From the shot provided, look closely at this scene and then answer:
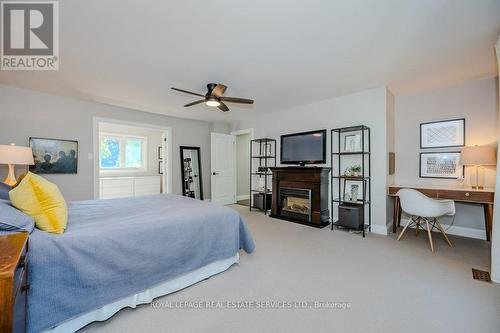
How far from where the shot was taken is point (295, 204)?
4461 mm

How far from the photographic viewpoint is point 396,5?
5.71 feet

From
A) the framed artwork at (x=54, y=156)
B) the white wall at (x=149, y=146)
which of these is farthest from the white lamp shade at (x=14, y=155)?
the white wall at (x=149, y=146)

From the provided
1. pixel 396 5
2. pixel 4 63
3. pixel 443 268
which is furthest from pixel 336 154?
pixel 4 63

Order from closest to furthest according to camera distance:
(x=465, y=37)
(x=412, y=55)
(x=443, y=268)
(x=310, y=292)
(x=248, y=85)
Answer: (x=310, y=292), (x=465, y=37), (x=443, y=268), (x=412, y=55), (x=248, y=85)

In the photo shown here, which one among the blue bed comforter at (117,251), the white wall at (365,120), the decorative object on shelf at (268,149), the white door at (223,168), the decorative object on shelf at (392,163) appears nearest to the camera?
the blue bed comforter at (117,251)

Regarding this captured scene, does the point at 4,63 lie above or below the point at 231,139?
above

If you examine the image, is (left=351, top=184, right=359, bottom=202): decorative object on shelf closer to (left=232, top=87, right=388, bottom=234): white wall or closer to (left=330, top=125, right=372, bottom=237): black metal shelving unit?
(left=330, top=125, right=372, bottom=237): black metal shelving unit

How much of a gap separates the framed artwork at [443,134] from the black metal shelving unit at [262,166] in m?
2.81

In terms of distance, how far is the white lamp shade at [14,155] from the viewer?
2887mm

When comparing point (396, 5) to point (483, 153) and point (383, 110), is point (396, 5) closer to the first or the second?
point (383, 110)

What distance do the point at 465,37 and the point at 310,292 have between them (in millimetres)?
2939

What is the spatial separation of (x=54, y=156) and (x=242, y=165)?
4.60 meters

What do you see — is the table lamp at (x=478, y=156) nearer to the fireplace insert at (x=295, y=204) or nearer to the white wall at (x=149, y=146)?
the fireplace insert at (x=295, y=204)

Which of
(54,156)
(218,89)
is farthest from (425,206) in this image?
(54,156)
